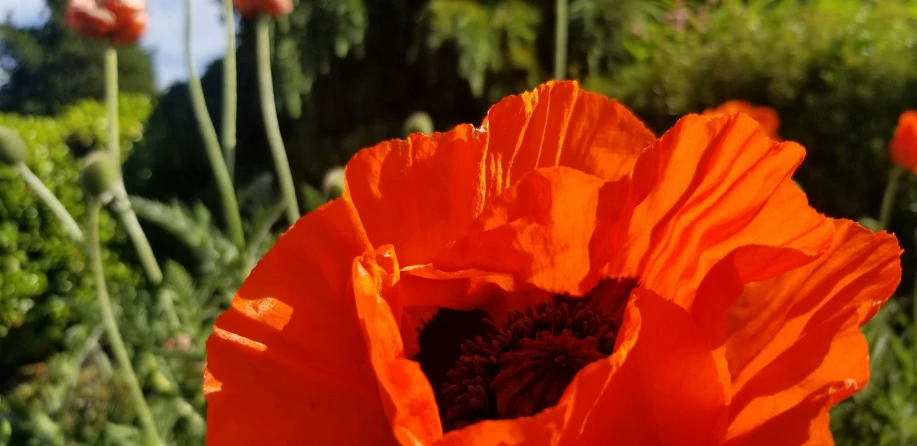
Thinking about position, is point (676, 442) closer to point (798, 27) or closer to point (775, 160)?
point (775, 160)

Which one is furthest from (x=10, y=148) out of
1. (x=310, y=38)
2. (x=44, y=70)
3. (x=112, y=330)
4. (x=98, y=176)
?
(x=44, y=70)

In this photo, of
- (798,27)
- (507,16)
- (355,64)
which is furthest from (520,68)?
(798,27)

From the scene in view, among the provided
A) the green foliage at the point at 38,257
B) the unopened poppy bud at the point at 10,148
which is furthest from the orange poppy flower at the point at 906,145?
the green foliage at the point at 38,257

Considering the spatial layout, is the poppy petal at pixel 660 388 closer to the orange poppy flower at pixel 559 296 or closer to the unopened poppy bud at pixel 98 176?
the orange poppy flower at pixel 559 296

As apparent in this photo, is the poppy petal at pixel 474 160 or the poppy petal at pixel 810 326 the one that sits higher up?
the poppy petal at pixel 474 160

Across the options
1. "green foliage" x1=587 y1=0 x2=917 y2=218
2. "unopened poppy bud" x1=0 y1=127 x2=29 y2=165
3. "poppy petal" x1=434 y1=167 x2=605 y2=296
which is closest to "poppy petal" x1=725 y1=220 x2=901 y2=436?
"poppy petal" x1=434 y1=167 x2=605 y2=296

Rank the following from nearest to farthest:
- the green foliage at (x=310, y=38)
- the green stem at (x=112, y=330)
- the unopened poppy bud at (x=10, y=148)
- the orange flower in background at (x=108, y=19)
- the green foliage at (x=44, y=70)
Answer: the green stem at (x=112, y=330)
the unopened poppy bud at (x=10, y=148)
the orange flower in background at (x=108, y=19)
the green foliage at (x=310, y=38)
the green foliage at (x=44, y=70)

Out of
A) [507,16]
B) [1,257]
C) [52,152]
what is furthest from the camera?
[52,152]
